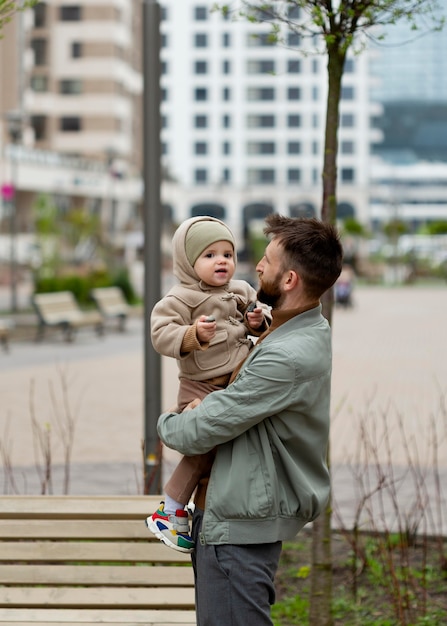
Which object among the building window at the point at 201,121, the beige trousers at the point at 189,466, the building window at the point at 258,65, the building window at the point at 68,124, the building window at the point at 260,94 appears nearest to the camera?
the beige trousers at the point at 189,466

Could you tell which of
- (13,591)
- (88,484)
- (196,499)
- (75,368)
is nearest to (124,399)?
(75,368)

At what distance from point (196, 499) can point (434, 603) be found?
2567 millimetres

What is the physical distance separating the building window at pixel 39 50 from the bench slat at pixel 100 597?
95025 mm

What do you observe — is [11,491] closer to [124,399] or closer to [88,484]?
[88,484]

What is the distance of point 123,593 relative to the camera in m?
4.05

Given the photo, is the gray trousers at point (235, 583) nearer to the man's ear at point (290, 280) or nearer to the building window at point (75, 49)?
the man's ear at point (290, 280)

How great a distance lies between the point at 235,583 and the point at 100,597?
1082 mm

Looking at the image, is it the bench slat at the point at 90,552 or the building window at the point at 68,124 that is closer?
the bench slat at the point at 90,552

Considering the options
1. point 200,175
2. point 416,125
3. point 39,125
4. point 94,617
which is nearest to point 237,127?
point 200,175

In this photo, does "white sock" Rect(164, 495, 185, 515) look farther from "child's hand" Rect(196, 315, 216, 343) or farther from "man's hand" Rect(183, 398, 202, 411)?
"child's hand" Rect(196, 315, 216, 343)

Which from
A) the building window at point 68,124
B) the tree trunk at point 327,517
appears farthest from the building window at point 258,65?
the tree trunk at point 327,517

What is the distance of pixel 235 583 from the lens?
122 inches

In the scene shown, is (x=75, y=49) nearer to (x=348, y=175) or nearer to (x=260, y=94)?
(x=260, y=94)

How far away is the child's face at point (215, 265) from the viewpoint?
126 inches
